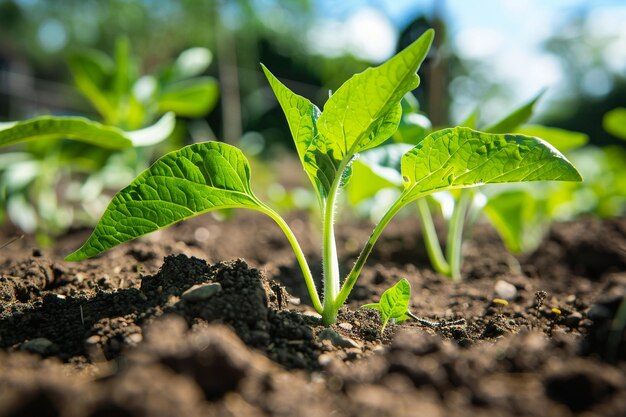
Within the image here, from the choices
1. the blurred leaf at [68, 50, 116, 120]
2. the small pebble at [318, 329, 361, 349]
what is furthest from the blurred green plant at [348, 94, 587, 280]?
the blurred leaf at [68, 50, 116, 120]

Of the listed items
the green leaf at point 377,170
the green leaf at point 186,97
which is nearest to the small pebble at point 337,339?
→ the green leaf at point 377,170

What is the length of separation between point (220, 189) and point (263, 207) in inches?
4.5

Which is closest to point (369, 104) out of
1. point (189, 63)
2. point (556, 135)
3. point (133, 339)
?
point (133, 339)

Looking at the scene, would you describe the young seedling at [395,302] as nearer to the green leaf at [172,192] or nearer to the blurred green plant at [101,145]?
the green leaf at [172,192]

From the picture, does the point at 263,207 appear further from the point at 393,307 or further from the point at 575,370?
the point at 575,370

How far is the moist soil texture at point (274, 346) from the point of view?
67 cm

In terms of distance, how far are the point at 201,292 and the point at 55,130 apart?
743 millimetres

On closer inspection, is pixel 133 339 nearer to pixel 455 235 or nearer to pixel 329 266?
pixel 329 266

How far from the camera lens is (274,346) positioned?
3.18 ft

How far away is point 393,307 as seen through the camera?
114cm

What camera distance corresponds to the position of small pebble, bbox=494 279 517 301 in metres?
1.58

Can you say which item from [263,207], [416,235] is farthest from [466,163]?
[416,235]

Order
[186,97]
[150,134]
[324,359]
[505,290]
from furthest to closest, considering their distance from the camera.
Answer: [186,97]
[150,134]
[505,290]
[324,359]

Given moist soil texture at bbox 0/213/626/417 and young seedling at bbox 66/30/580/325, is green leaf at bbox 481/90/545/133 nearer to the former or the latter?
moist soil texture at bbox 0/213/626/417
